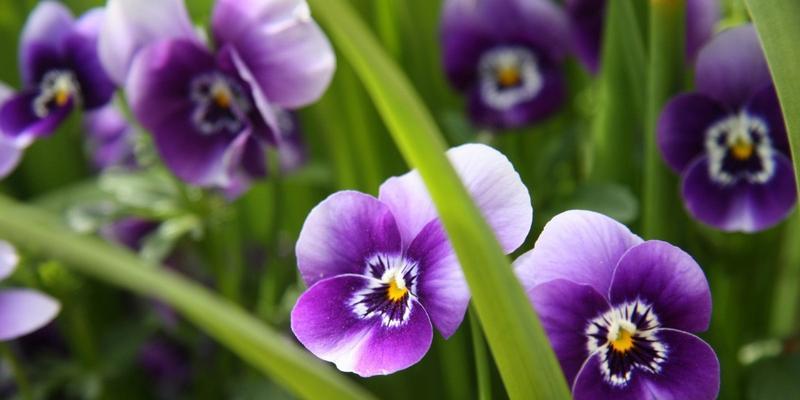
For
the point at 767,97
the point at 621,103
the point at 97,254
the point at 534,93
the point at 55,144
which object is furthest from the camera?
the point at 55,144

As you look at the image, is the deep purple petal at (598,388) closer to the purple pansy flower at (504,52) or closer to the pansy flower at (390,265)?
the pansy flower at (390,265)

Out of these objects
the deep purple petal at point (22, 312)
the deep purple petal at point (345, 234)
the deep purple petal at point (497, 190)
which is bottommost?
the deep purple petal at point (22, 312)

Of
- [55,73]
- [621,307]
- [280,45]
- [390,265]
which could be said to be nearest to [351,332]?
[390,265]

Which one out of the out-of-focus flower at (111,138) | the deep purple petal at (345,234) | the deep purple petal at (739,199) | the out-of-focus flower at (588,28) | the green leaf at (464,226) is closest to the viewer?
the green leaf at (464,226)

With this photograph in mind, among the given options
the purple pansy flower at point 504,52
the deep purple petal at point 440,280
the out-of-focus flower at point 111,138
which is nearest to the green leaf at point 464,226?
the deep purple petal at point 440,280

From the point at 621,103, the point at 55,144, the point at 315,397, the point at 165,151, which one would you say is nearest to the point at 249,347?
the point at 315,397

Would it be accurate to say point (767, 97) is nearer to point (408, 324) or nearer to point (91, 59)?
point (408, 324)

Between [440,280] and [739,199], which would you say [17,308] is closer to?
[440,280]
